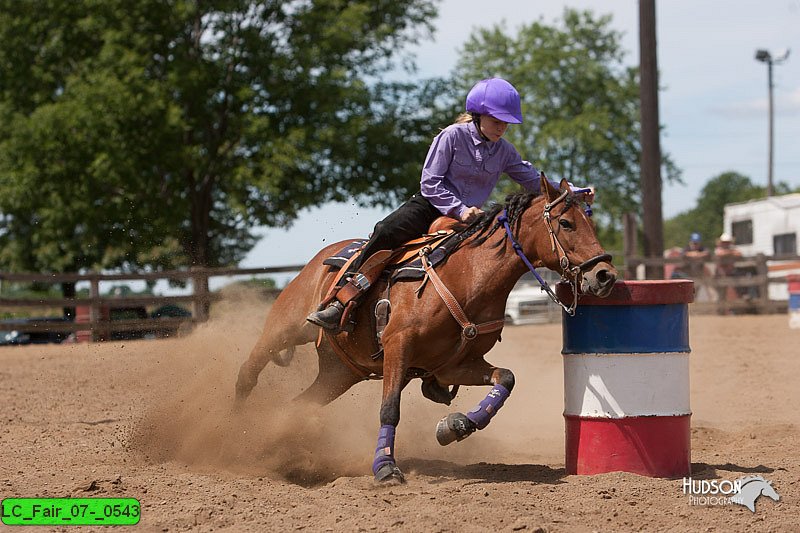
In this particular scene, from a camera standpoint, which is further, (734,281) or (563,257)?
(734,281)

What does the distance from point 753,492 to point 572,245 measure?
64.4 inches

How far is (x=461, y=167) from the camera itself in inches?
260

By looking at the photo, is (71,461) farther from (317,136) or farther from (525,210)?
(317,136)

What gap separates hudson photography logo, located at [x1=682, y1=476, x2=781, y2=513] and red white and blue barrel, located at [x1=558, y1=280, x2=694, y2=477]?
0.30 m

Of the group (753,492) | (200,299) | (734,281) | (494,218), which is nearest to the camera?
(753,492)

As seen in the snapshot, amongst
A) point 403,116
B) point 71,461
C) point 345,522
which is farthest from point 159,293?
point 345,522

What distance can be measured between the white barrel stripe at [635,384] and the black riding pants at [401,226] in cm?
142

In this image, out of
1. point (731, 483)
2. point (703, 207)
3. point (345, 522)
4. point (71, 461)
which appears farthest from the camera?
point (703, 207)

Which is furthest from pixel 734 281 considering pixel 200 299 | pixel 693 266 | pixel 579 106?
pixel 579 106

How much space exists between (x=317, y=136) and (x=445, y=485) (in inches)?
706

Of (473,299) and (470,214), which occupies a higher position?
(470,214)

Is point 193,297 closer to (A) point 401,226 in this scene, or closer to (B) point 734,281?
(A) point 401,226

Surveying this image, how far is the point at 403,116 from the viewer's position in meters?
25.8

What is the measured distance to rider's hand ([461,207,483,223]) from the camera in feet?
20.6
